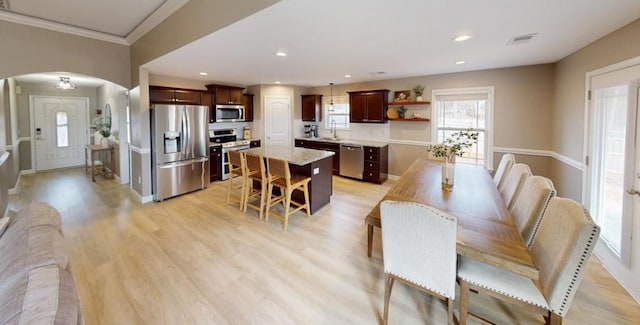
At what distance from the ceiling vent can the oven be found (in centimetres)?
521

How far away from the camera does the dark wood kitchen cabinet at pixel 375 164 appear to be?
5.68 meters

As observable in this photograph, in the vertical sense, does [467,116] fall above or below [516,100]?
below

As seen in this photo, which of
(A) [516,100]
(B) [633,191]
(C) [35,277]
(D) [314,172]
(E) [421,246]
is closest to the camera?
(C) [35,277]

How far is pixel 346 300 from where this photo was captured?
6.98 feet

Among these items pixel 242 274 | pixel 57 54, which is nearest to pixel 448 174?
pixel 242 274

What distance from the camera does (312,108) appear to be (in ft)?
22.8

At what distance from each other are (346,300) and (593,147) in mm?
3196

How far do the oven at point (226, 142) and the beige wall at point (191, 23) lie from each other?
2189 mm

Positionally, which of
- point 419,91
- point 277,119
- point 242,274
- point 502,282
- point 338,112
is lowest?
point 242,274

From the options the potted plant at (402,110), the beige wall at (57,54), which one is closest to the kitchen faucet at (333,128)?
the potted plant at (402,110)

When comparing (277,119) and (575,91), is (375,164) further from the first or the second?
(575,91)

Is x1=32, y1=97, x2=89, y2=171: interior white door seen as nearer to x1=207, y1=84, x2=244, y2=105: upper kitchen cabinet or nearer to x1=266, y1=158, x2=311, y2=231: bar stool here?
x1=207, y1=84, x2=244, y2=105: upper kitchen cabinet

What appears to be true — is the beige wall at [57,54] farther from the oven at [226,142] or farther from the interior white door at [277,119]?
the interior white door at [277,119]

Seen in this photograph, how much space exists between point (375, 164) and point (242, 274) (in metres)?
3.88
